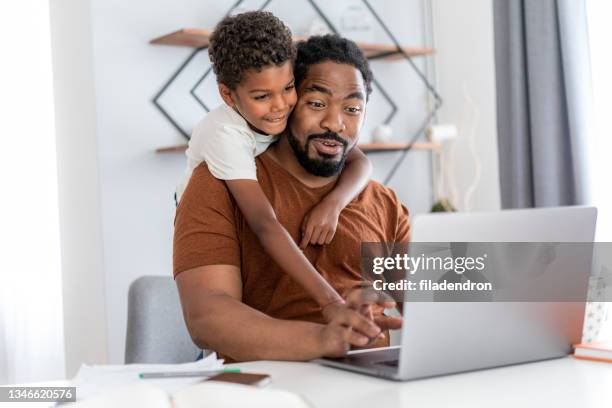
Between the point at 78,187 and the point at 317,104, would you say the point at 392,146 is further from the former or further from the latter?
the point at 317,104

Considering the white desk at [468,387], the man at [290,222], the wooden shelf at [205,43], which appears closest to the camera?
the white desk at [468,387]

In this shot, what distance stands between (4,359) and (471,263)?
248 cm

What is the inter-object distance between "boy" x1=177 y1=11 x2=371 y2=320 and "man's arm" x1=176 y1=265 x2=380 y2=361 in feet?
0.43

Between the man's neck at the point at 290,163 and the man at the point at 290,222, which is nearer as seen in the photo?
the man at the point at 290,222

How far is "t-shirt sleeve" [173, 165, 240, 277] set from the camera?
1.63 m

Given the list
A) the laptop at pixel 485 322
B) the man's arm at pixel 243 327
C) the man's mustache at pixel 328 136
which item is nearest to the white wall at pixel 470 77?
the man's mustache at pixel 328 136

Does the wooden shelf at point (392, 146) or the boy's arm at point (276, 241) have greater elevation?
the wooden shelf at point (392, 146)

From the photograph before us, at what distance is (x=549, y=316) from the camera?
1.30 metres

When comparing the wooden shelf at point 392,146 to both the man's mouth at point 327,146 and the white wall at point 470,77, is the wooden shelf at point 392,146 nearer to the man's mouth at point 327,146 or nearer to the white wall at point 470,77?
the white wall at point 470,77

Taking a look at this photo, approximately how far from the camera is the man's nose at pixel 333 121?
1821mm

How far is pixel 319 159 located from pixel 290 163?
0.08 meters

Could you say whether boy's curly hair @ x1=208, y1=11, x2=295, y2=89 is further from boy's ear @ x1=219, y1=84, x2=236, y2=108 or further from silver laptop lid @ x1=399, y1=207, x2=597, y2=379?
silver laptop lid @ x1=399, y1=207, x2=597, y2=379

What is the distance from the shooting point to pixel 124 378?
3.93 feet

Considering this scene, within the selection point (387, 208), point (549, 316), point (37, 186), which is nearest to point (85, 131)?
point (37, 186)
